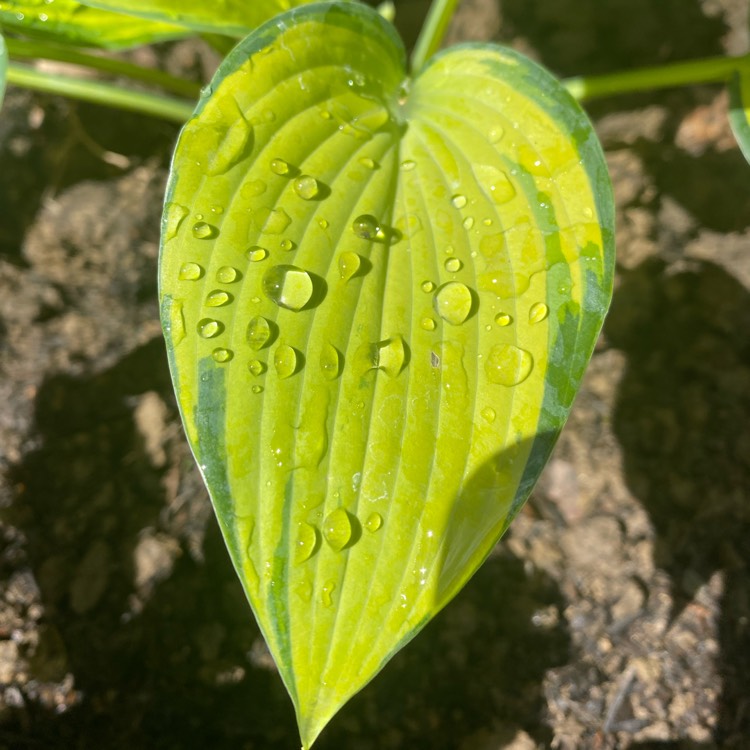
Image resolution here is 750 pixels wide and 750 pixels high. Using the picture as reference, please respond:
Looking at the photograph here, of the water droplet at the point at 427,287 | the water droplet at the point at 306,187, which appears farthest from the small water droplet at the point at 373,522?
the water droplet at the point at 306,187

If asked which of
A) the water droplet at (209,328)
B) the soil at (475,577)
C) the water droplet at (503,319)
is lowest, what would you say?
the soil at (475,577)

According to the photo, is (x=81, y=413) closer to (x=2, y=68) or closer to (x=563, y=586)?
(x=2, y=68)

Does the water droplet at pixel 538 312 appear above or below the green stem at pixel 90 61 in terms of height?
below

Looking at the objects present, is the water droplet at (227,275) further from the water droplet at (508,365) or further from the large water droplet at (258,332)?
the water droplet at (508,365)

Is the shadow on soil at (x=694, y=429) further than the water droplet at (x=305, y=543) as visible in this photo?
Yes

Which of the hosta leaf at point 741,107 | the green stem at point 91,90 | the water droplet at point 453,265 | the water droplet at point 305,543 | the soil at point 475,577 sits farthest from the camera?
the green stem at point 91,90

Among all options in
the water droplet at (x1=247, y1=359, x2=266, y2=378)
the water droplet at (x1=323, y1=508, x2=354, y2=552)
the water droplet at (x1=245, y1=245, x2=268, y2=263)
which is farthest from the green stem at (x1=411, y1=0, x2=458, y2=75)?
the water droplet at (x1=323, y1=508, x2=354, y2=552)

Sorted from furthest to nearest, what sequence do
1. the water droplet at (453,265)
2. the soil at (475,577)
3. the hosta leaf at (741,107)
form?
the soil at (475,577) → the hosta leaf at (741,107) → the water droplet at (453,265)

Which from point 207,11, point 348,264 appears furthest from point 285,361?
point 207,11
